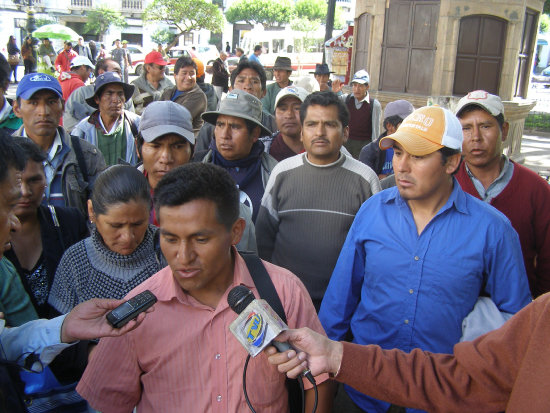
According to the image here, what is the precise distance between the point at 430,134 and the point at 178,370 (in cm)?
168

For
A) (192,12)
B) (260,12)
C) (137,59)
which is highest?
(260,12)

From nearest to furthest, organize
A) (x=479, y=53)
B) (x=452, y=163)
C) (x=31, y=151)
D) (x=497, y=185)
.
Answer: (x=452, y=163) < (x=31, y=151) < (x=497, y=185) < (x=479, y=53)

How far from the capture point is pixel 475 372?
1.84 metres

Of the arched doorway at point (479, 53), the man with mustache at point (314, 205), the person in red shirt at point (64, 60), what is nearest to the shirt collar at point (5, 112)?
the man with mustache at point (314, 205)

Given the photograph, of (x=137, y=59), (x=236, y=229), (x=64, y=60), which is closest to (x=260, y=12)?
(x=137, y=59)

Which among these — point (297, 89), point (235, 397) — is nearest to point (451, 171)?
point (235, 397)

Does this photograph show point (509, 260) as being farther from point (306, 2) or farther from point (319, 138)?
point (306, 2)

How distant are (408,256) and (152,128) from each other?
1.91 metres

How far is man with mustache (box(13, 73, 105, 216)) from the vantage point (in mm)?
3652

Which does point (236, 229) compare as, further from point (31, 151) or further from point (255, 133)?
point (255, 133)

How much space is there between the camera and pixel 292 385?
2.12 meters

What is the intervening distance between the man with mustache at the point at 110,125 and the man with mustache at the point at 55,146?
2.50ft

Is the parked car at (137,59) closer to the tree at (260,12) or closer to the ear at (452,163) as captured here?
the ear at (452,163)

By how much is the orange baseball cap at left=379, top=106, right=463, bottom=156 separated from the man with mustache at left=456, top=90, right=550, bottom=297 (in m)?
0.82
